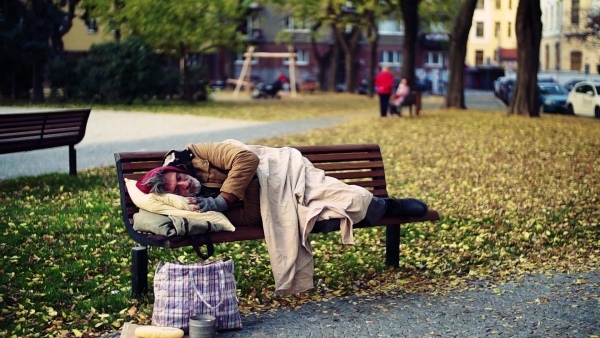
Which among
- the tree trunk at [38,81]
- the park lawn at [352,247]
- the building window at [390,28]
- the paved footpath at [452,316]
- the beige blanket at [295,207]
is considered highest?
the building window at [390,28]

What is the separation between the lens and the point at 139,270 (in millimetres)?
6062

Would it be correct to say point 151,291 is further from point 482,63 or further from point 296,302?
point 482,63

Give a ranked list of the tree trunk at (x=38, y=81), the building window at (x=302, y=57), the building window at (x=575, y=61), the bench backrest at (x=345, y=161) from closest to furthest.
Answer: the bench backrest at (x=345, y=161) → the tree trunk at (x=38, y=81) → the building window at (x=575, y=61) → the building window at (x=302, y=57)

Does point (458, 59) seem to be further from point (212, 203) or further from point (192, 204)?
point (192, 204)

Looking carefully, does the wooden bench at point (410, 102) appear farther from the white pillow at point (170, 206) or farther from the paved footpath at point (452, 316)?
the white pillow at point (170, 206)

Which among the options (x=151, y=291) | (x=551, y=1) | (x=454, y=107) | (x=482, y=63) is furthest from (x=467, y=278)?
(x=482, y=63)

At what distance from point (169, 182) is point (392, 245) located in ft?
6.75

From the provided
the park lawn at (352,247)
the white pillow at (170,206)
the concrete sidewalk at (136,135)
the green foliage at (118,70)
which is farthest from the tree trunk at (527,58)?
the white pillow at (170,206)

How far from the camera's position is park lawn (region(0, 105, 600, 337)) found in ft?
20.3

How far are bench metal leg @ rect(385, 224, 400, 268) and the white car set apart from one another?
24.2 m

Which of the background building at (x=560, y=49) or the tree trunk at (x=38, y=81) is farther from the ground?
the background building at (x=560, y=49)

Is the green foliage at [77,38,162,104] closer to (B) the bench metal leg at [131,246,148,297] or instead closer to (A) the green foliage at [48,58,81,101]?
(A) the green foliage at [48,58,81,101]

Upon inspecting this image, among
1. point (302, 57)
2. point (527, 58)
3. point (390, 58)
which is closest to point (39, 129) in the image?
point (527, 58)

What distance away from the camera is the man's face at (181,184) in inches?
238
